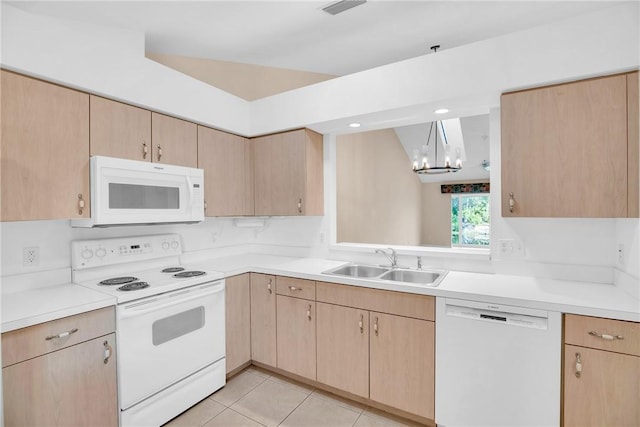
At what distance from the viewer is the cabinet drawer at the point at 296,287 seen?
2.31m

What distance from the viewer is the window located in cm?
773

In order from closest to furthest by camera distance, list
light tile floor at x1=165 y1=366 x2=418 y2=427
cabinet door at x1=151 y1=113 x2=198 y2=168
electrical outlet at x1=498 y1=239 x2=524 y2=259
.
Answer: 1. light tile floor at x1=165 y1=366 x2=418 y2=427
2. electrical outlet at x1=498 y1=239 x2=524 y2=259
3. cabinet door at x1=151 y1=113 x2=198 y2=168

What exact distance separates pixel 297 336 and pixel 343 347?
1.32 ft

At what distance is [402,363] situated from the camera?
6.48 feet

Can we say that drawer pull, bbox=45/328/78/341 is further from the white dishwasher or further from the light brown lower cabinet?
the light brown lower cabinet

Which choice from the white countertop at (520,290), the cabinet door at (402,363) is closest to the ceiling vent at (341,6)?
the white countertop at (520,290)

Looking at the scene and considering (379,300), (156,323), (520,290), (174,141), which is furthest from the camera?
(174,141)

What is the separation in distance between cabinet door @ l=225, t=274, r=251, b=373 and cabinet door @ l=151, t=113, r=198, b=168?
40.9 inches

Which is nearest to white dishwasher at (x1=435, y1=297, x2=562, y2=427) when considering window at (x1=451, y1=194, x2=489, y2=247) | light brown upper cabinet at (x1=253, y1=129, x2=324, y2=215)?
light brown upper cabinet at (x1=253, y1=129, x2=324, y2=215)

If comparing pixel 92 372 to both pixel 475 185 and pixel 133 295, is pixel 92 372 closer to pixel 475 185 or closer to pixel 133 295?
pixel 133 295

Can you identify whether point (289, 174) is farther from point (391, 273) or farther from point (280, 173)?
point (391, 273)

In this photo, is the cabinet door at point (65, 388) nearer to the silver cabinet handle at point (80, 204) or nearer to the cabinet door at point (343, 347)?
the silver cabinet handle at point (80, 204)

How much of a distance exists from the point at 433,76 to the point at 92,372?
2.69m

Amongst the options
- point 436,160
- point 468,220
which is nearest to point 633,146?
point 436,160
